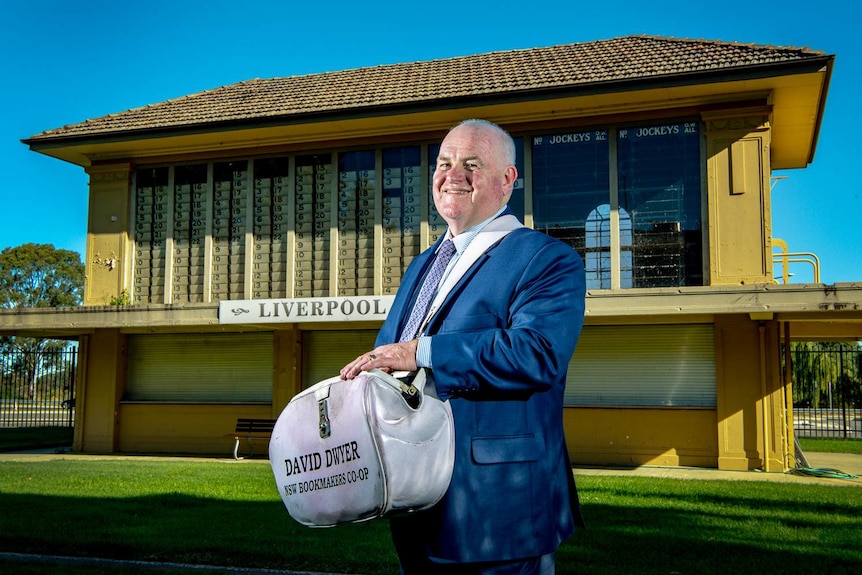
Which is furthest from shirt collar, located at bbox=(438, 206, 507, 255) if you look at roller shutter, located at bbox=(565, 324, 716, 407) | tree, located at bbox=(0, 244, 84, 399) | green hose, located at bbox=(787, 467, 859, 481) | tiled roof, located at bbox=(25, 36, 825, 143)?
tree, located at bbox=(0, 244, 84, 399)

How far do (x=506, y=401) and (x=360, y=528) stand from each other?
7011 mm

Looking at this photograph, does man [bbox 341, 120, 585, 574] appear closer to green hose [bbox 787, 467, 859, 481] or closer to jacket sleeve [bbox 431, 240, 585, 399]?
jacket sleeve [bbox 431, 240, 585, 399]

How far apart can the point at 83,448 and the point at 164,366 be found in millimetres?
2519

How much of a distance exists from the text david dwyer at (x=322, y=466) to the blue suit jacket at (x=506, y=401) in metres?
0.26

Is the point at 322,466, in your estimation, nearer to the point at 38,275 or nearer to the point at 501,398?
the point at 501,398

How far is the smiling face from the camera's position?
2.49 metres

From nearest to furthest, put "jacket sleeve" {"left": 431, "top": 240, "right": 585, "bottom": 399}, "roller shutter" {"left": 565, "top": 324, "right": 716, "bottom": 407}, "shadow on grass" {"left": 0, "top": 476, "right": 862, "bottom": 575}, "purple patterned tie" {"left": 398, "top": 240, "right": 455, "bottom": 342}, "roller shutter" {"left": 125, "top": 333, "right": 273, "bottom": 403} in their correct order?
"jacket sleeve" {"left": 431, "top": 240, "right": 585, "bottom": 399} → "purple patterned tie" {"left": 398, "top": 240, "right": 455, "bottom": 342} → "shadow on grass" {"left": 0, "top": 476, "right": 862, "bottom": 575} → "roller shutter" {"left": 565, "top": 324, "right": 716, "bottom": 407} → "roller shutter" {"left": 125, "top": 333, "right": 273, "bottom": 403}

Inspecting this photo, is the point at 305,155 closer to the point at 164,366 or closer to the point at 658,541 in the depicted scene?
the point at 164,366

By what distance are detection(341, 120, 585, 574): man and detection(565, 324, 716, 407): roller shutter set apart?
14370mm

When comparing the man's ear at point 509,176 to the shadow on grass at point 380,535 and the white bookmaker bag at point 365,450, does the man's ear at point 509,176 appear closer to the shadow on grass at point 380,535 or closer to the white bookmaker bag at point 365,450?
the white bookmaker bag at point 365,450

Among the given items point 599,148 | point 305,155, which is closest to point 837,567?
point 599,148

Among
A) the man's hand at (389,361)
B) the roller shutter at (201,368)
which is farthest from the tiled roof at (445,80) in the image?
the man's hand at (389,361)

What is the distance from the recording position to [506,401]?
2.26 meters

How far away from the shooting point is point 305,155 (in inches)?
728
